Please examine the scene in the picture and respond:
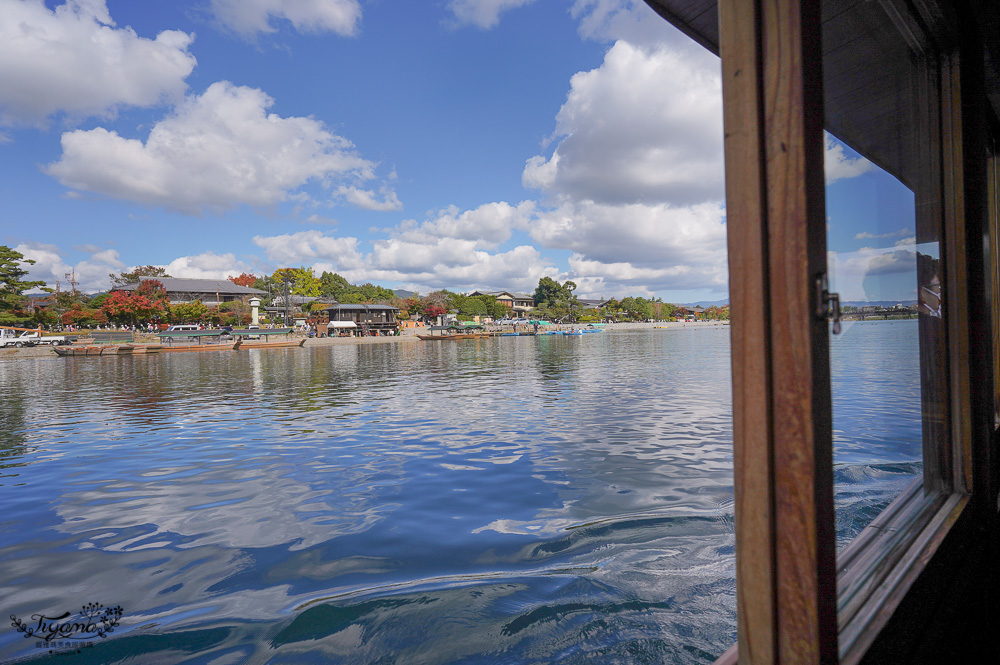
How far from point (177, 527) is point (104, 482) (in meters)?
1.66

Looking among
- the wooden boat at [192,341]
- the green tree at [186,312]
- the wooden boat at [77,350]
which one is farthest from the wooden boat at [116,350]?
the green tree at [186,312]

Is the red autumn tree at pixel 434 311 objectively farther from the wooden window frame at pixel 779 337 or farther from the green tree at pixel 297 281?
the wooden window frame at pixel 779 337

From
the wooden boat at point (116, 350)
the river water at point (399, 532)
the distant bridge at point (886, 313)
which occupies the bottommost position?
the river water at point (399, 532)

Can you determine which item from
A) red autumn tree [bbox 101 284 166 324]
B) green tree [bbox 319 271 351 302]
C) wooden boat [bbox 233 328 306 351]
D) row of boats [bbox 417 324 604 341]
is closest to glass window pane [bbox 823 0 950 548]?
wooden boat [bbox 233 328 306 351]

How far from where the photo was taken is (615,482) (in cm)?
336

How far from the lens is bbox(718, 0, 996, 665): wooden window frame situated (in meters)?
0.68

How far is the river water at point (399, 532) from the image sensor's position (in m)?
1.65

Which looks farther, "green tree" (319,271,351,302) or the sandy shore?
"green tree" (319,271,351,302)

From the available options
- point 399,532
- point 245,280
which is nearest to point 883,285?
point 399,532

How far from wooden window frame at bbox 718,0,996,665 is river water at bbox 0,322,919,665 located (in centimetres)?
29

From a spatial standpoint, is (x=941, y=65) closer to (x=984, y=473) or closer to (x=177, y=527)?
(x=984, y=473)

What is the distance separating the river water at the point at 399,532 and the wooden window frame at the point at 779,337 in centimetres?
29

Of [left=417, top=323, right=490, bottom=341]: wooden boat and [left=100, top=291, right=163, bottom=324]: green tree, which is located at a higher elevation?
[left=100, top=291, right=163, bottom=324]: green tree

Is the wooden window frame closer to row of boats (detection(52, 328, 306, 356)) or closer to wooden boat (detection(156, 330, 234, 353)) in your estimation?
row of boats (detection(52, 328, 306, 356))
